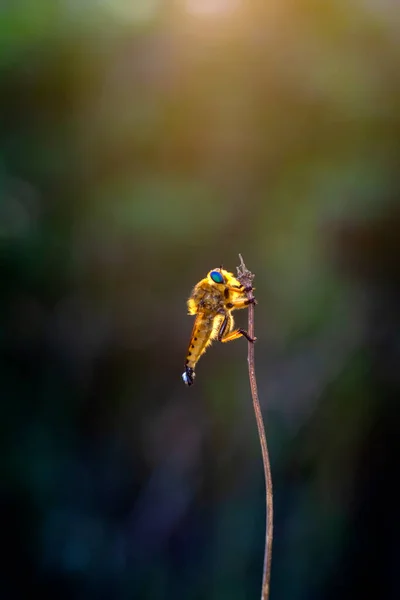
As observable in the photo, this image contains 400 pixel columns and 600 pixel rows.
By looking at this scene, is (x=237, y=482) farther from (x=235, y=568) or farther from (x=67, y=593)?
(x=67, y=593)

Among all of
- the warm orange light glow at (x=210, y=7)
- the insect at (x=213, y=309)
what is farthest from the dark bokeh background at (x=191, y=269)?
the insect at (x=213, y=309)

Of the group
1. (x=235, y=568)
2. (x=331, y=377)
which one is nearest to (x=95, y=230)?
(x=331, y=377)

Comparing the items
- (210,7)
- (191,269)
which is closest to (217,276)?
(191,269)

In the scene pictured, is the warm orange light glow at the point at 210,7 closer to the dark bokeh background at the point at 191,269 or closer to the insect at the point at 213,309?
the dark bokeh background at the point at 191,269

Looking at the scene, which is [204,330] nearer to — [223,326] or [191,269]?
[223,326]

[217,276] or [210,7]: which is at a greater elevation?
[210,7]
